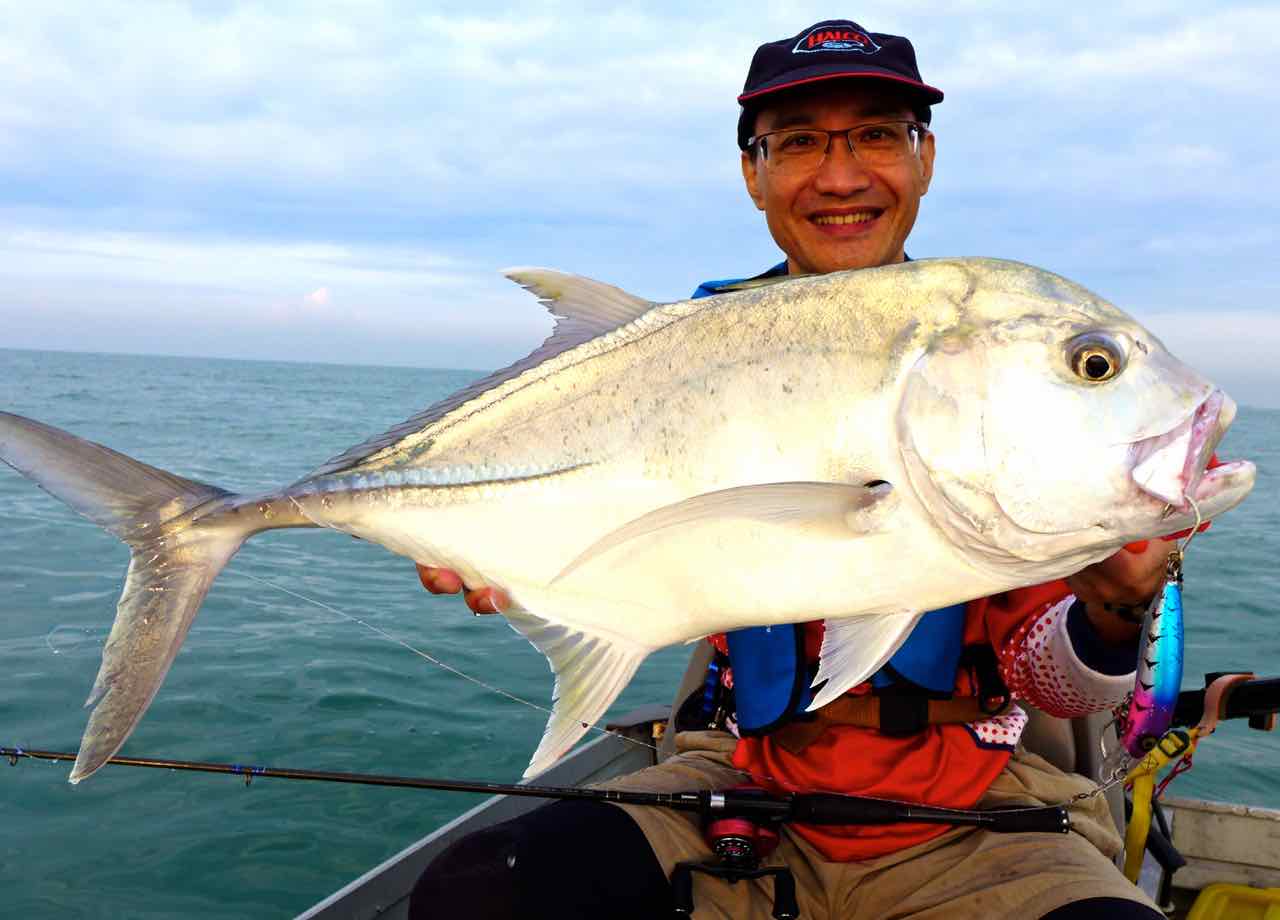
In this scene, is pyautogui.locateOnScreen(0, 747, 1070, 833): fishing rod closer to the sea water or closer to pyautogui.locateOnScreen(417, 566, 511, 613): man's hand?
pyautogui.locateOnScreen(417, 566, 511, 613): man's hand

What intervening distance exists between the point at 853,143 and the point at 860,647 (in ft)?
6.06

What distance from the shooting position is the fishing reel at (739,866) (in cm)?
253

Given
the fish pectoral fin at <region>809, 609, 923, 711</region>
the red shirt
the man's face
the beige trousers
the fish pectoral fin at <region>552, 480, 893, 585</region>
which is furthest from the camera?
the man's face

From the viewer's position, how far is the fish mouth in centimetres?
164

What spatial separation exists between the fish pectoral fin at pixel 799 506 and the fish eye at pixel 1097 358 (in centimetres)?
40

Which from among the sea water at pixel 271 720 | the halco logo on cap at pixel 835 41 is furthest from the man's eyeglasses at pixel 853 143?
the sea water at pixel 271 720

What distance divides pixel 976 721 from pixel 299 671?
254 inches

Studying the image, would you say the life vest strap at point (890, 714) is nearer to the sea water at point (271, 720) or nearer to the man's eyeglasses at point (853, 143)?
the man's eyeglasses at point (853, 143)

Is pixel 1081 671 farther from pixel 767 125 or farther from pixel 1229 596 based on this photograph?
pixel 1229 596

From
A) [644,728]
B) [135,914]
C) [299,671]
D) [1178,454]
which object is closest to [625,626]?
[1178,454]

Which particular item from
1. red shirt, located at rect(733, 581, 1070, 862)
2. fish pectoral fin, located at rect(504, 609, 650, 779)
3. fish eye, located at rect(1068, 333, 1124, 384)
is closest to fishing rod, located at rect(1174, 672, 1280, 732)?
red shirt, located at rect(733, 581, 1070, 862)

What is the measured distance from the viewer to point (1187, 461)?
165 centimetres

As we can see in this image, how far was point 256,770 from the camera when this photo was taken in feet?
10.6

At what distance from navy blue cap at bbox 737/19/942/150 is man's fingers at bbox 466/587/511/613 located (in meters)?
1.79
